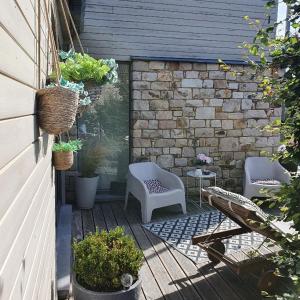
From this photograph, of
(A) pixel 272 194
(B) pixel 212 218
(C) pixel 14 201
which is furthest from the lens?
(B) pixel 212 218

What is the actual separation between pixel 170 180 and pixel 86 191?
1.36 meters

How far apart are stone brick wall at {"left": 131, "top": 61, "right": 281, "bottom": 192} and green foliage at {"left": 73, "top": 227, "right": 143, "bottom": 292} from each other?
359cm

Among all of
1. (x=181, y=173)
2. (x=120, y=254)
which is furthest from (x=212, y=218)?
(x=120, y=254)

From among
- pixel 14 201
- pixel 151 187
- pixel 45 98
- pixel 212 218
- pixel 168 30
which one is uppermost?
pixel 168 30

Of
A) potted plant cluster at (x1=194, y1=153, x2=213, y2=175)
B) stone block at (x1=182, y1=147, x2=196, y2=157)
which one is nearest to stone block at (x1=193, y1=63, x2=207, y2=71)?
stone block at (x1=182, y1=147, x2=196, y2=157)

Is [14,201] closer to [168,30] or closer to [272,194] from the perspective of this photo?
[272,194]

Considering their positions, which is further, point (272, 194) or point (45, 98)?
point (272, 194)

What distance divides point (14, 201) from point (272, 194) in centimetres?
120

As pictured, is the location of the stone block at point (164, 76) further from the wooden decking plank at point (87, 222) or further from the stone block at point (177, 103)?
the wooden decking plank at point (87, 222)

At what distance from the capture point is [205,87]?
6.39 m

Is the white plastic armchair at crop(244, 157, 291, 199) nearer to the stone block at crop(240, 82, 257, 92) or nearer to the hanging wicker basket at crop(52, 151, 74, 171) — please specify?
the stone block at crop(240, 82, 257, 92)

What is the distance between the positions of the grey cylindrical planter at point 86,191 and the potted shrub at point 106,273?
3.00 m

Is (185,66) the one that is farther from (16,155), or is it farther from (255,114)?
(16,155)

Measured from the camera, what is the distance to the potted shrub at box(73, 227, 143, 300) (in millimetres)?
2430
